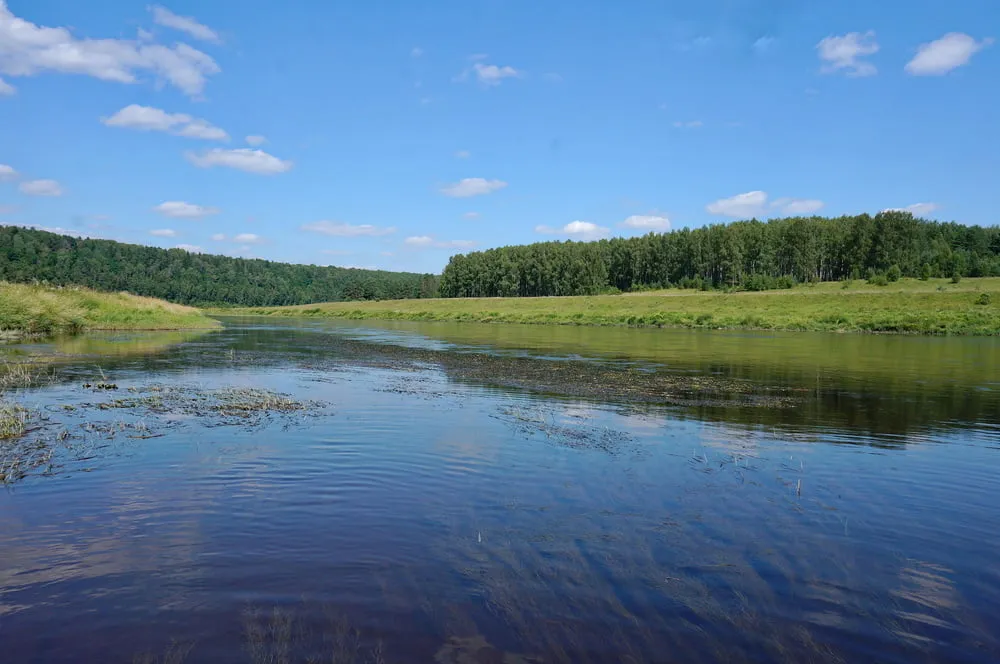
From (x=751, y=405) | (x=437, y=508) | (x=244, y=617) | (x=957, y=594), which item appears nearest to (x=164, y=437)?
(x=437, y=508)

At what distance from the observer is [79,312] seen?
46.9 meters

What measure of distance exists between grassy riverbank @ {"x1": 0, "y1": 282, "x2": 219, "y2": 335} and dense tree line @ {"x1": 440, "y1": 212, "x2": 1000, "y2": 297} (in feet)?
321

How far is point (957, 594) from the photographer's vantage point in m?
6.68

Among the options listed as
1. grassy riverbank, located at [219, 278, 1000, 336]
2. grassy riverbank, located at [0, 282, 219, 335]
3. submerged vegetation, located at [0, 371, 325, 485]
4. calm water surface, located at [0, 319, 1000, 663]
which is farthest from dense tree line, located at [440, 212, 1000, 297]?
submerged vegetation, located at [0, 371, 325, 485]

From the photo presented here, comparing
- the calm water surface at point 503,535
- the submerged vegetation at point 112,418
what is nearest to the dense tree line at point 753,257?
the calm water surface at point 503,535

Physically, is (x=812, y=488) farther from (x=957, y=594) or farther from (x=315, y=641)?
(x=315, y=641)

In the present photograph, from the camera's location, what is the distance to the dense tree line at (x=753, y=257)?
380 feet

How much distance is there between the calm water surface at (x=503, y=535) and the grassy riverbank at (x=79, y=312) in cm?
2789

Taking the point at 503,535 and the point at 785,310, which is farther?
the point at 785,310

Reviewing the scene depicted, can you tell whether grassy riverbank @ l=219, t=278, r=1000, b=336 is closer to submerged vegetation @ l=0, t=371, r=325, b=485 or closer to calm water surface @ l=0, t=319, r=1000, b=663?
calm water surface @ l=0, t=319, r=1000, b=663

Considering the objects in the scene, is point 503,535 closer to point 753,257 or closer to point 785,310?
point 785,310

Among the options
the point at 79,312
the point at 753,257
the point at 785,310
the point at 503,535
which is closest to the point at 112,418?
the point at 503,535

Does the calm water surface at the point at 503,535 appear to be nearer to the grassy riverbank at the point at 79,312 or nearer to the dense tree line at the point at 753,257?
the grassy riverbank at the point at 79,312

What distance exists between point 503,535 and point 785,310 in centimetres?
8004
